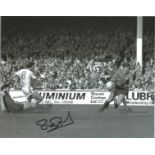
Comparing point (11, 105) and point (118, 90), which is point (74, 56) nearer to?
point (118, 90)

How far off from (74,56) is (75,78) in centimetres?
52

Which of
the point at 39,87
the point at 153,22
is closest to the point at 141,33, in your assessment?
the point at 153,22

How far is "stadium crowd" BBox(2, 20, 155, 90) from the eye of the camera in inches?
666

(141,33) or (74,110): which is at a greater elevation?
(141,33)

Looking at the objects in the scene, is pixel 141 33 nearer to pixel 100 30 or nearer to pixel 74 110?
pixel 100 30

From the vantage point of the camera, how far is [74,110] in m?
16.9

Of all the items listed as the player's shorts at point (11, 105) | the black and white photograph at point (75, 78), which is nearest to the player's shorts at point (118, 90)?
the black and white photograph at point (75, 78)

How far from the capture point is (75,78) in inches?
670
